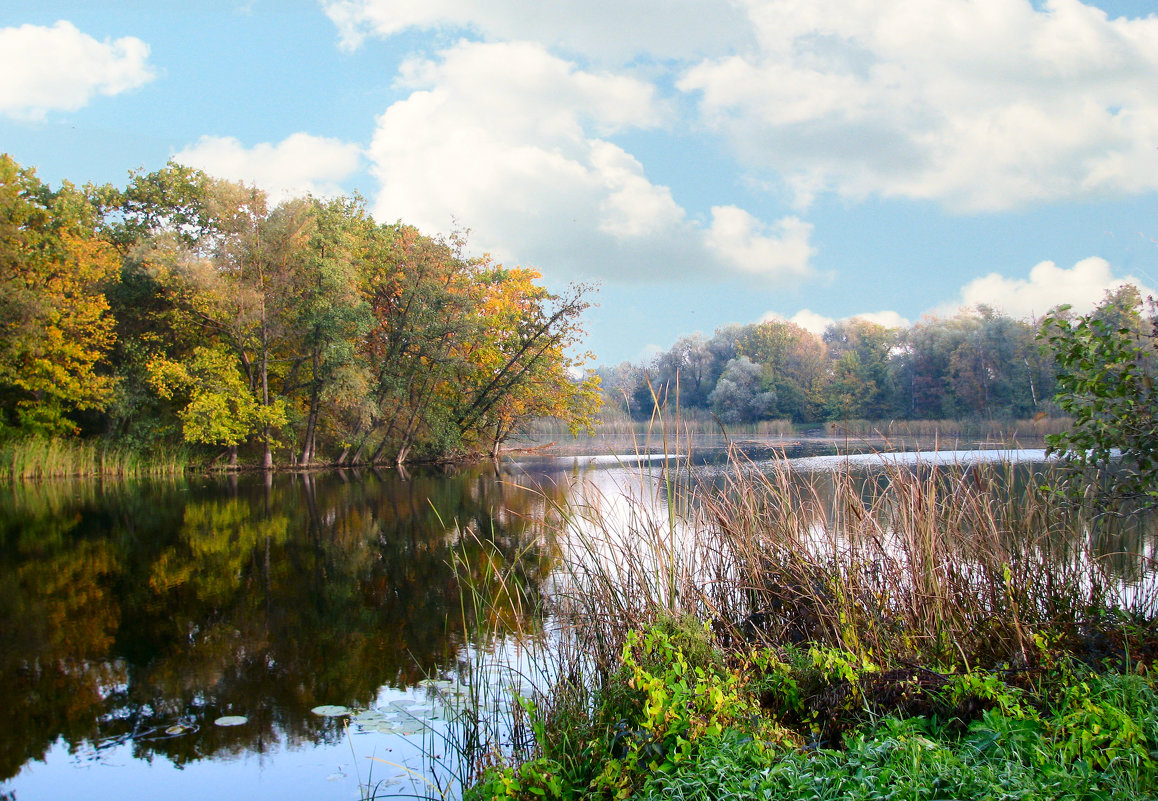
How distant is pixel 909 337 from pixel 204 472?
39129mm

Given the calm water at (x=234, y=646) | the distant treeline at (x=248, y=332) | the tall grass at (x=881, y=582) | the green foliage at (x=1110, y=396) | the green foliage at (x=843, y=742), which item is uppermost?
the distant treeline at (x=248, y=332)

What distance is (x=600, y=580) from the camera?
3863 mm

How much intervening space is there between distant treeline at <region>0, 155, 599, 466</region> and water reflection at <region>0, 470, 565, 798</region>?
309 inches

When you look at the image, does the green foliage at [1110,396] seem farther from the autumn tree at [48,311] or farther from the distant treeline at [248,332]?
the autumn tree at [48,311]

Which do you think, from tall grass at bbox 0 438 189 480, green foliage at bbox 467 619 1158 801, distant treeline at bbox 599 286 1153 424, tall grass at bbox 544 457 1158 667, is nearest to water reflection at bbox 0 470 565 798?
tall grass at bbox 544 457 1158 667

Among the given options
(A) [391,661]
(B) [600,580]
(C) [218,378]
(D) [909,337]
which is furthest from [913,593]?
(D) [909,337]

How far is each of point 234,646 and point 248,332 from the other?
17.0 metres

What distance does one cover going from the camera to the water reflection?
4203 mm

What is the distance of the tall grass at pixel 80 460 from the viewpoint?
1886 cm

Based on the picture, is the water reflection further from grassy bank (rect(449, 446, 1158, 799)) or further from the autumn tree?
the autumn tree

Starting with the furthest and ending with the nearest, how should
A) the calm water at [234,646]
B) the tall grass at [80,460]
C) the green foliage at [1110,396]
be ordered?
the tall grass at [80,460] → the green foliage at [1110,396] → the calm water at [234,646]

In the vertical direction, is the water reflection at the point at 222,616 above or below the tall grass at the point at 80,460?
below

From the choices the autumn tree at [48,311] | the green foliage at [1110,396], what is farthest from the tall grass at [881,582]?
the autumn tree at [48,311]

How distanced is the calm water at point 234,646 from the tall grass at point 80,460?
8182 millimetres
